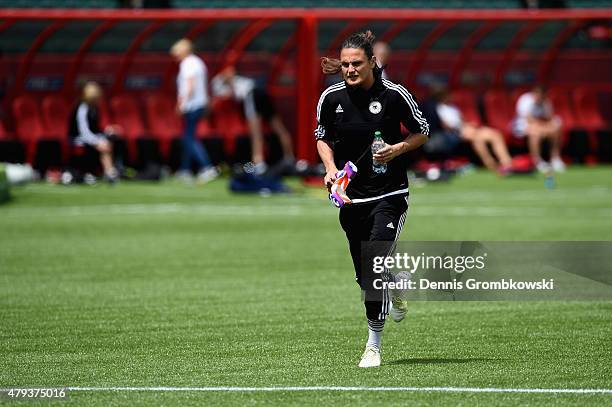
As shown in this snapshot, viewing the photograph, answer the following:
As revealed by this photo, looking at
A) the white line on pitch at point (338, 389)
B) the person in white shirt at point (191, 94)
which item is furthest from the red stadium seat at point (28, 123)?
the white line on pitch at point (338, 389)

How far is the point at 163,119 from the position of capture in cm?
2870

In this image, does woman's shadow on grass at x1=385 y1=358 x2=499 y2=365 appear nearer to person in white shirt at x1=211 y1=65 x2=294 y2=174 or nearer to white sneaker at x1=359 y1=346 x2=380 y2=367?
white sneaker at x1=359 y1=346 x2=380 y2=367

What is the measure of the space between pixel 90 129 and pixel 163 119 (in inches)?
126

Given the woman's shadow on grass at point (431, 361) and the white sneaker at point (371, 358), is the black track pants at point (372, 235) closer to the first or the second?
the white sneaker at point (371, 358)

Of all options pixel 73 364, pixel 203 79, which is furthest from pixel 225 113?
pixel 73 364

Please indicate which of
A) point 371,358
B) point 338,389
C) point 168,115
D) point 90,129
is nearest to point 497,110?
point 168,115

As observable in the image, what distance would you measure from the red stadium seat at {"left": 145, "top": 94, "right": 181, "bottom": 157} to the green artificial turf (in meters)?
7.07

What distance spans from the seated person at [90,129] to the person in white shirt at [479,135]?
6.73m

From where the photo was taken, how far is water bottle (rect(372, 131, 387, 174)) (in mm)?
8477

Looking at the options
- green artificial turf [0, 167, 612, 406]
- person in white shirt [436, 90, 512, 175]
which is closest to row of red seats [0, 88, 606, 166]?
person in white shirt [436, 90, 512, 175]

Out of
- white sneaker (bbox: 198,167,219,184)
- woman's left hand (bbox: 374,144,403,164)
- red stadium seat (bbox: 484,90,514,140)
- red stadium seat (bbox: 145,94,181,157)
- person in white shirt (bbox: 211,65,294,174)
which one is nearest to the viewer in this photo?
woman's left hand (bbox: 374,144,403,164)

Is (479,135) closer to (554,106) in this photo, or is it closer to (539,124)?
(539,124)

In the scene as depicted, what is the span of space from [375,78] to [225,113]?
20.7 m

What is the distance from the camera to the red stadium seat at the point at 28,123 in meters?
26.9
